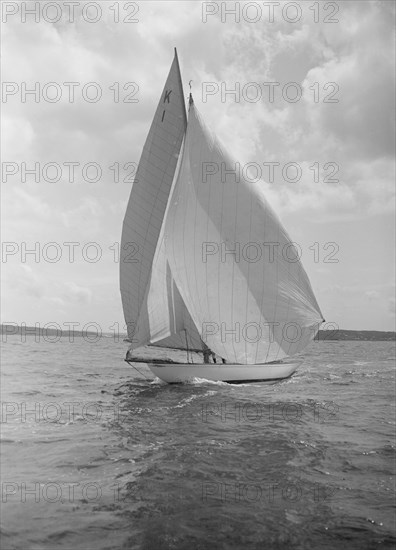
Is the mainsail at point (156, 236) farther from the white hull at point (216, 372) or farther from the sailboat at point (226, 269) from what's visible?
the white hull at point (216, 372)

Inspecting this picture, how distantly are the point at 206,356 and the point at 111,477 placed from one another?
15985 millimetres

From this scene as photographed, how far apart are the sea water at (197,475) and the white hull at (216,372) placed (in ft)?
8.85

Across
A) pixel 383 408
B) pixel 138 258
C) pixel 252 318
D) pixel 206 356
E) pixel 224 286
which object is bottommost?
pixel 383 408

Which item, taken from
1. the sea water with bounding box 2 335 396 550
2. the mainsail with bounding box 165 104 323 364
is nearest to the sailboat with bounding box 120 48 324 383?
the mainsail with bounding box 165 104 323 364

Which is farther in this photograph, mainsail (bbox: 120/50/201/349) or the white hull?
mainsail (bbox: 120/50/201/349)

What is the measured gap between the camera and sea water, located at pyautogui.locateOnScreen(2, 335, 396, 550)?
704cm

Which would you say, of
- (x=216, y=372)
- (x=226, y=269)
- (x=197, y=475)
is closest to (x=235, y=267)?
(x=226, y=269)

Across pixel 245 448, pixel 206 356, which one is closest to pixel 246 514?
pixel 245 448

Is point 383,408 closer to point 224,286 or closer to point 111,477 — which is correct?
point 224,286

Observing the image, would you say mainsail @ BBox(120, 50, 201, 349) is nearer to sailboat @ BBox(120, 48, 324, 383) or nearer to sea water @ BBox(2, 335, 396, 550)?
sailboat @ BBox(120, 48, 324, 383)

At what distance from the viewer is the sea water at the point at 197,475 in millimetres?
7043

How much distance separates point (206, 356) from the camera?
84.1 ft

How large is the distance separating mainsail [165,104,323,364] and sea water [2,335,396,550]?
349 cm

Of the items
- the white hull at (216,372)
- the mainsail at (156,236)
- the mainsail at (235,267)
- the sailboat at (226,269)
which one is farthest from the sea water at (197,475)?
the mainsail at (156,236)
